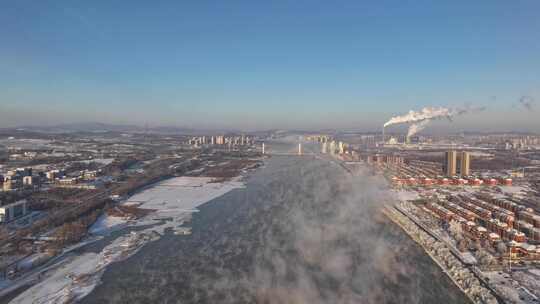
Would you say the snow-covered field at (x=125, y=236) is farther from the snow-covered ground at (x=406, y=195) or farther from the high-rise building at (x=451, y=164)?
the high-rise building at (x=451, y=164)

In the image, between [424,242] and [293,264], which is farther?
[424,242]

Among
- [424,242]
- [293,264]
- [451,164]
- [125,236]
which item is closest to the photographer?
[293,264]

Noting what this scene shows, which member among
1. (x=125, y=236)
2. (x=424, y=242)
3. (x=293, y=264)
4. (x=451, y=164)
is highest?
(x=451, y=164)

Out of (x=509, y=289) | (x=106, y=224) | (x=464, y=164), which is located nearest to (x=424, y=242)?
(x=509, y=289)

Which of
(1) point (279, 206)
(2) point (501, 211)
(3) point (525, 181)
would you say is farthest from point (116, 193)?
(3) point (525, 181)

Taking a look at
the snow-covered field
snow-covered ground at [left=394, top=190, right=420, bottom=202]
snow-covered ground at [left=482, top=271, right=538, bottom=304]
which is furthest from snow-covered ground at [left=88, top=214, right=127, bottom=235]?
snow-covered ground at [left=394, top=190, right=420, bottom=202]

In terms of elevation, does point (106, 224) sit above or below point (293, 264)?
below

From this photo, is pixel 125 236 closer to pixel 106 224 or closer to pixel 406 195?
pixel 106 224

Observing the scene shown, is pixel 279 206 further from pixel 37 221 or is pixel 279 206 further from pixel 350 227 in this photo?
pixel 37 221

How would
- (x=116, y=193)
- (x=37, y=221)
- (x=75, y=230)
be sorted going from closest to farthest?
1. (x=75, y=230)
2. (x=37, y=221)
3. (x=116, y=193)
